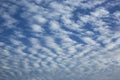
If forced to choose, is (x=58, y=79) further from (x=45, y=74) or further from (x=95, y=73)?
(x=95, y=73)

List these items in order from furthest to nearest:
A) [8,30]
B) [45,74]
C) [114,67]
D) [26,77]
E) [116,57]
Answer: [26,77] → [45,74] → [114,67] → [116,57] → [8,30]

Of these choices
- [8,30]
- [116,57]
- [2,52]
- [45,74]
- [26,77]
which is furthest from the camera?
[26,77]

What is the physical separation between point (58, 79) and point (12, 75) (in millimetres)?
7016

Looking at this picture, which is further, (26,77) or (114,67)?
(26,77)

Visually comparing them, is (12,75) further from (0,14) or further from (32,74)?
(0,14)

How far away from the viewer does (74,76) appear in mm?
28625

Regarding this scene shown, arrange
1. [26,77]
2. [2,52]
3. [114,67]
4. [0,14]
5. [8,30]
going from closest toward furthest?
[0,14] → [8,30] → [2,52] → [114,67] → [26,77]

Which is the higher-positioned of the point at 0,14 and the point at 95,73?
the point at 95,73

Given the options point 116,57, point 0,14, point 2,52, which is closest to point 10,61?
point 2,52

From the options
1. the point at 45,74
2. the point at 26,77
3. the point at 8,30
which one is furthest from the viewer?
the point at 26,77

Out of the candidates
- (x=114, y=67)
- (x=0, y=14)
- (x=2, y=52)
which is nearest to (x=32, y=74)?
(x=2, y=52)

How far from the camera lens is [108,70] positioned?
2569 cm

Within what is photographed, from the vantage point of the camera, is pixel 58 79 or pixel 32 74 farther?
pixel 58 79

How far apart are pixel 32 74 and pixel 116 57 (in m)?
12.0
